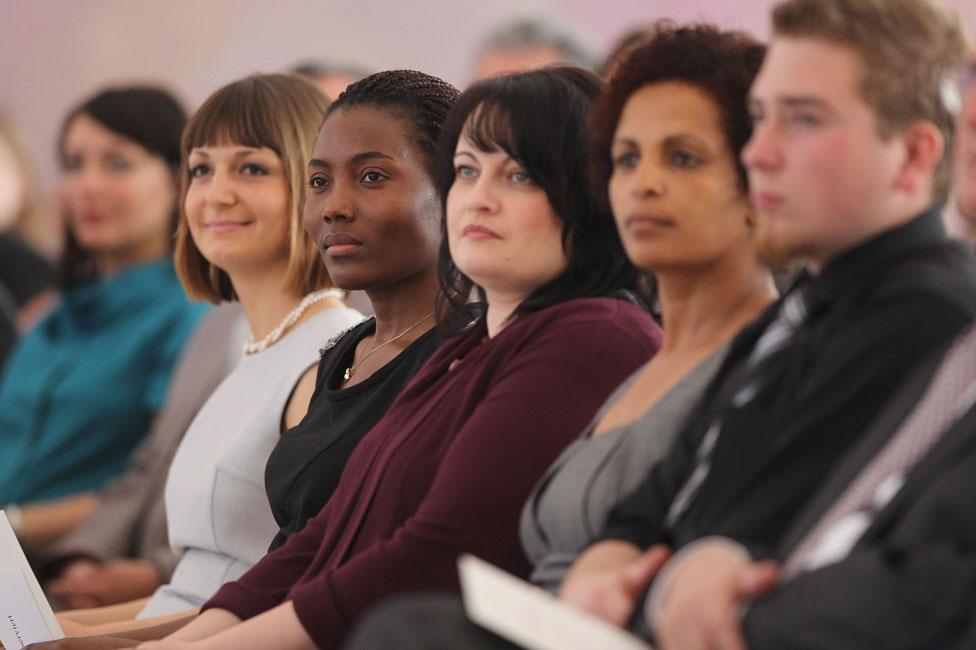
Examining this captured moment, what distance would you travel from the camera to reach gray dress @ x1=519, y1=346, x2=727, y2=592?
1948 mm

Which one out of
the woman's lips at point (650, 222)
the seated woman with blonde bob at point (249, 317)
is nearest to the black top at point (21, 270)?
the seated woman with blonde bob at point (249, 317)

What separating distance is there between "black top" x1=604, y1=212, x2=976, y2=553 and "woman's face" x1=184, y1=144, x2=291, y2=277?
1375 millimetres

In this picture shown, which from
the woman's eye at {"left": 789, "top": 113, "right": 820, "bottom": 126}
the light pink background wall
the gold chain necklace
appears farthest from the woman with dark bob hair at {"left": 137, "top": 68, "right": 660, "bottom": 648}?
the light pink background wall

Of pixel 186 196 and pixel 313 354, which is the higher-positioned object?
pixel 186 196

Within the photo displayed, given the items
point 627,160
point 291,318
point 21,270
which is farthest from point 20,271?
point 627,160

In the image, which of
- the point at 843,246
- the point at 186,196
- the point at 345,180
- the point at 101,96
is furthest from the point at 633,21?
the point at 843,246

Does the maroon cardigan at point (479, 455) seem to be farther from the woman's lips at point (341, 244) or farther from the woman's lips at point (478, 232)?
the woman's lips at point (341, 244)

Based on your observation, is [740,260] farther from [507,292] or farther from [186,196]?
[186,196]

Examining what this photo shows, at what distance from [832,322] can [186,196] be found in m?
1.69

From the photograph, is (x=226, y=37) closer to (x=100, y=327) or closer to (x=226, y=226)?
(x=100, y=327)

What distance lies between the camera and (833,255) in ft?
5.84

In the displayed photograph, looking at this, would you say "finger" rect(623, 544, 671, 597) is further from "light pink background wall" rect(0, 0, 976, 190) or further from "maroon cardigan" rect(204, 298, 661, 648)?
"light pink background wall" rect(0, 0, 976, 190)

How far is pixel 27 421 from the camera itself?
13.9 ft

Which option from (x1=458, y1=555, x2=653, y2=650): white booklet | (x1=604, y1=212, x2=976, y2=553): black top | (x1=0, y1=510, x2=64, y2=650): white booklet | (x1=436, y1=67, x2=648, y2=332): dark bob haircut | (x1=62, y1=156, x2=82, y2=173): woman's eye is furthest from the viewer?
(x1=62, y1=156, x2=82, y2=173): woman's eye
